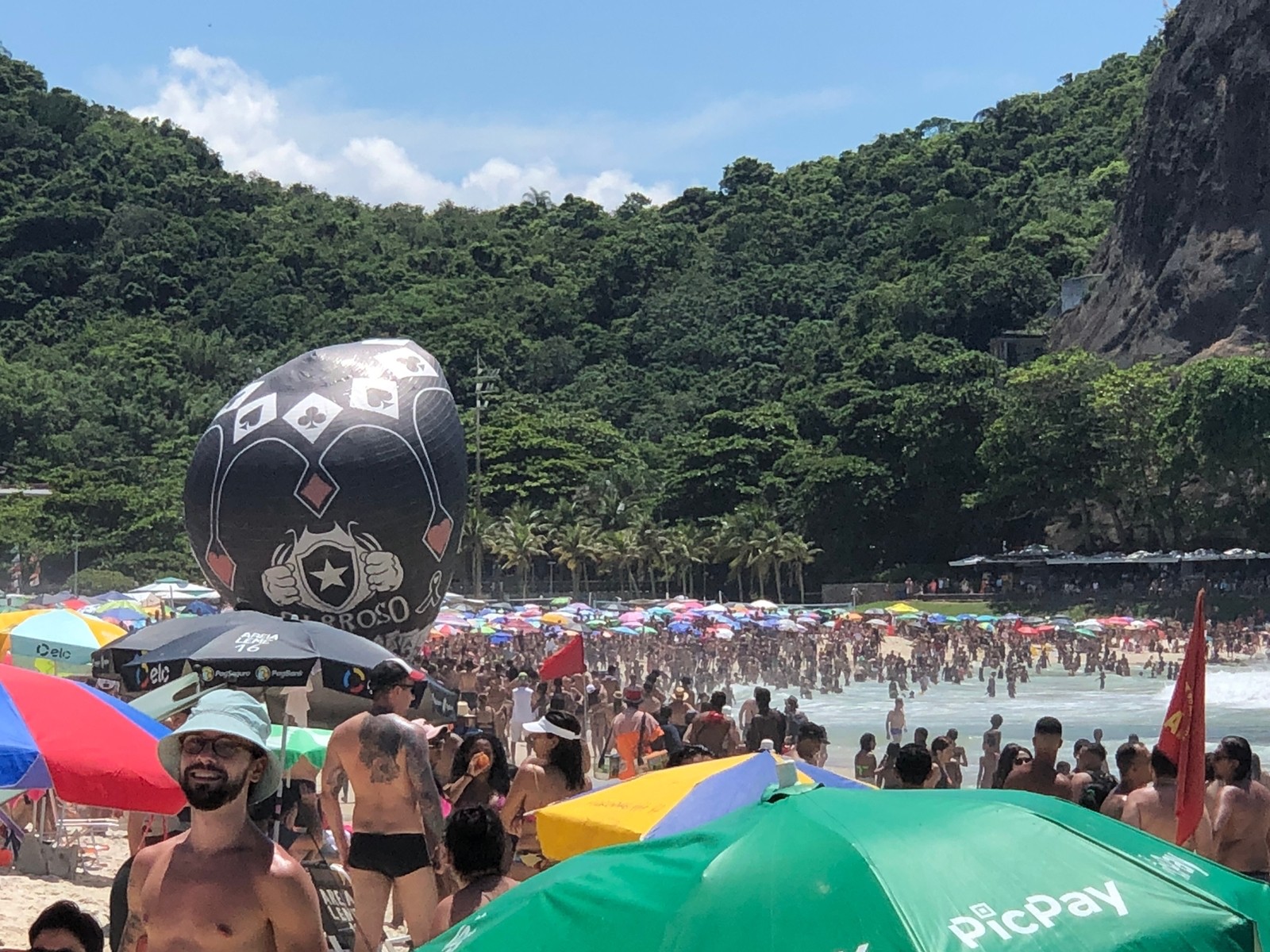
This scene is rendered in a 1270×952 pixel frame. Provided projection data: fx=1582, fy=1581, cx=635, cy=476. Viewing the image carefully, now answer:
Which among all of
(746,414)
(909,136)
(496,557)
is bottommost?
(496,557)

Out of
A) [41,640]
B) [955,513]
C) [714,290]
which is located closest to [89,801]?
[41,640]

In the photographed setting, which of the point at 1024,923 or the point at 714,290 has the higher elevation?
the point at 714,290

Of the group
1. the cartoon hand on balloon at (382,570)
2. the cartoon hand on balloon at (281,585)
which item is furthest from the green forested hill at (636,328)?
the cartoon hand on balloon at (281,585)

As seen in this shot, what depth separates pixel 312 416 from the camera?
1507 cm

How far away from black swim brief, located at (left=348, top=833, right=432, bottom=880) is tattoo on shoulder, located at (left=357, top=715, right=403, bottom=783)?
19cm

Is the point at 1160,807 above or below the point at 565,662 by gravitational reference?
above

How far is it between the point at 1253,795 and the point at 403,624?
10.8 meters

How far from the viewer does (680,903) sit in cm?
236

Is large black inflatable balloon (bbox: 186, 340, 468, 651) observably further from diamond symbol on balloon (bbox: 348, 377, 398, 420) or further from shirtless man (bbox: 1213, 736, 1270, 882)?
shirtless man (bbox: 1213, 736, 1270, 882)

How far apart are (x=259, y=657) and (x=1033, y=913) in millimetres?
6654

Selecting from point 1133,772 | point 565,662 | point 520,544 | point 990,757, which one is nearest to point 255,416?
point 565,662

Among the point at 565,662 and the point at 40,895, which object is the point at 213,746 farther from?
the point at 565,662

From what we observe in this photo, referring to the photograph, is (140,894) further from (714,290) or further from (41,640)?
(714,290)

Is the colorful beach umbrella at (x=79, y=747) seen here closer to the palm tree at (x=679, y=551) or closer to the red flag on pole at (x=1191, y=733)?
the red flag on pole at (x=1191, y=733)
